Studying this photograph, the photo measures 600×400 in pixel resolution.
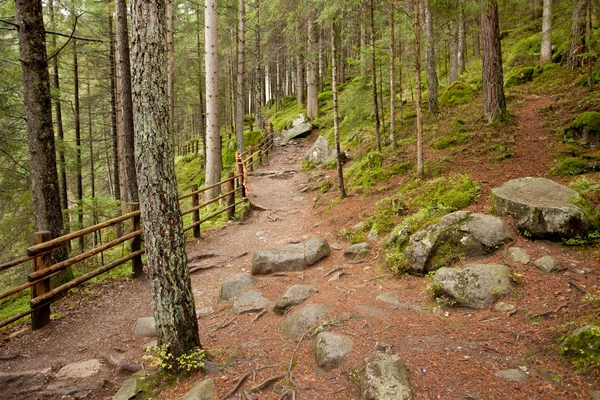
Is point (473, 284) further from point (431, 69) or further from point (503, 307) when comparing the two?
point (431, 69)

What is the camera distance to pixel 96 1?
519 inches

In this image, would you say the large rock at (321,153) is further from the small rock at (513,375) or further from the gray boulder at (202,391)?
the small rock at (513,375)

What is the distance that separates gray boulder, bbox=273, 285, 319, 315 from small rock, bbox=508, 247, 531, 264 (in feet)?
9.88

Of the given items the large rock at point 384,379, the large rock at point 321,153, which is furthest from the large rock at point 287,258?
the large rock at point 321,153

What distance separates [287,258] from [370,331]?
308 cm

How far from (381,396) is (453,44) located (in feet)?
63.4

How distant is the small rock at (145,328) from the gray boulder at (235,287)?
1.35 meters

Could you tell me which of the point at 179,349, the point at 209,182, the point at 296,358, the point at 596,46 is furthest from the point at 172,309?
the point at 596,46

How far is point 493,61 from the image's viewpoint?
30.5 feet

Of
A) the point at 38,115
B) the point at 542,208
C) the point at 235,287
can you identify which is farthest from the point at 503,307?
the point at 38,115

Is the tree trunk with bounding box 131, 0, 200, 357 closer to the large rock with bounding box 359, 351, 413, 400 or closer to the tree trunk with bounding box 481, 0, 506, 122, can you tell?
the large rock with bounding box 359, 351, 413, 400

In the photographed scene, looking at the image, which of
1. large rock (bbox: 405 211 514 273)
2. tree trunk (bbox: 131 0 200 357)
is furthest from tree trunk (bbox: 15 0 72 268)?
large rock (bbox: 405 211 514 273)

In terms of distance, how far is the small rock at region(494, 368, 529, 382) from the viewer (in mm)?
3105

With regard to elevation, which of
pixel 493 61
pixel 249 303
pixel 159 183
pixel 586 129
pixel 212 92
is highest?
pixel 493 61
